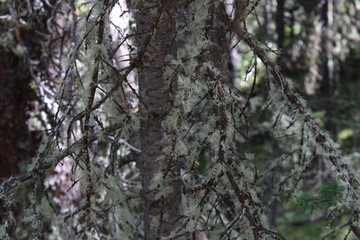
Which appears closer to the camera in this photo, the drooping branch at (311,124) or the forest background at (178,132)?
the forest background at (178,132)

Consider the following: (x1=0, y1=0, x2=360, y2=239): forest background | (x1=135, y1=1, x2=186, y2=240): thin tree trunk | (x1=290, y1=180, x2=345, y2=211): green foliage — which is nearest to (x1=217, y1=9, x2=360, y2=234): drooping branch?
(x1=0, y1=0, x2=360, y2=239): forest background

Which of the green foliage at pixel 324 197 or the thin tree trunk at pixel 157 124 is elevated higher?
the thin tree trunk at pixel 157 124

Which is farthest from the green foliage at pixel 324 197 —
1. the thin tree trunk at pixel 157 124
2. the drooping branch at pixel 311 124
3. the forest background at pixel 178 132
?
the thin tree trunk at pixel 157 124

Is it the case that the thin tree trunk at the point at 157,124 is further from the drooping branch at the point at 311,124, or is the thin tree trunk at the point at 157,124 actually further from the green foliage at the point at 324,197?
the green foliage at the point at 324,197

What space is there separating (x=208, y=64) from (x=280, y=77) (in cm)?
38

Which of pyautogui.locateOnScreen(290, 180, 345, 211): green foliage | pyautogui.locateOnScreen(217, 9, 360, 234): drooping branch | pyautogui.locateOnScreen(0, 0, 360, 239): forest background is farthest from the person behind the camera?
pyautogui.locateOnScreen(290, 180, 345, 211): green foliage

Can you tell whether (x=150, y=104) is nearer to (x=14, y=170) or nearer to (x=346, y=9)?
(x=14, y=170)

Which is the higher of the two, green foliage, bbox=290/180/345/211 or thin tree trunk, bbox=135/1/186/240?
thin tree trunk, bbox=135/1/186/240

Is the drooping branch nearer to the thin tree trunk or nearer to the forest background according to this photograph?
the forest background

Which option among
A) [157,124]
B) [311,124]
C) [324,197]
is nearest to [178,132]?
[157,124]

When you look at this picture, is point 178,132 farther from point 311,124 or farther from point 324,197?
point 324,197

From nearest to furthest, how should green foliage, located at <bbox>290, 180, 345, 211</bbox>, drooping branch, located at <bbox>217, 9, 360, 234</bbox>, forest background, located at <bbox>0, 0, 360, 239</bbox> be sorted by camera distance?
forest background, located at <bbox>0, 0, 360, 239</bbox>, drooping branch, located at <bbox>217, 9, 360, 234</bbox>, green foliage, located at <bbox>290, 180, 345, 211</bbox>

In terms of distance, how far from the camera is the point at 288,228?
928 centimetres

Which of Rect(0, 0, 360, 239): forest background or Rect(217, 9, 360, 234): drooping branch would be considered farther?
Rect(217, 9, 360, 234): drooping branch
